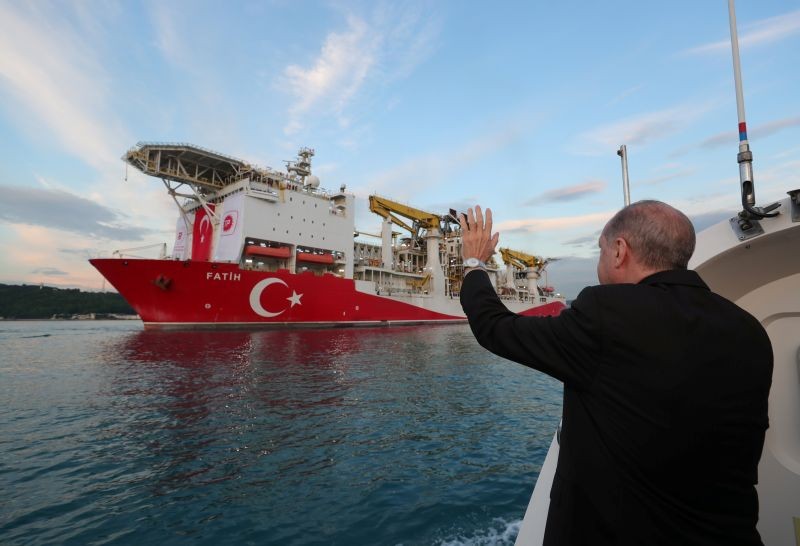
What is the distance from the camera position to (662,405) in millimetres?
925

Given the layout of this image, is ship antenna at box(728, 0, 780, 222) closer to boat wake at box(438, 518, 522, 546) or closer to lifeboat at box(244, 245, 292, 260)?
boat wake at box(438, 518, 522, 546)

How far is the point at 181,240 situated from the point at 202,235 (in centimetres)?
335

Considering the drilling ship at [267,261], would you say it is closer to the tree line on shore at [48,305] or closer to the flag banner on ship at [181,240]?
the flag banner on ship at [181,240]

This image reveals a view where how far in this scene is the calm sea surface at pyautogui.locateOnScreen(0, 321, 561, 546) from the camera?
→ 2828 millimetres

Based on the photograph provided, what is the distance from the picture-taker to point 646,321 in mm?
949

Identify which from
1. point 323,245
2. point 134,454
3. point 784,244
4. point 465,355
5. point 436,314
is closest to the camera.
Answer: point 784,244

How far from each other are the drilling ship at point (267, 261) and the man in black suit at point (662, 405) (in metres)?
17.3

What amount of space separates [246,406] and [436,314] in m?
23.6

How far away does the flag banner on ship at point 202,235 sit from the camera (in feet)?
71.6

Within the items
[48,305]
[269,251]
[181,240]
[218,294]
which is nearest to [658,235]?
[218,294]

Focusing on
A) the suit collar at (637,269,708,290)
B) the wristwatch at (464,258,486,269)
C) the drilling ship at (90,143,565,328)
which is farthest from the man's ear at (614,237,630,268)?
the drilling ship at (90,143,565,328)

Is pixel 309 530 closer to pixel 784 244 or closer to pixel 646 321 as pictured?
pixel 646 321

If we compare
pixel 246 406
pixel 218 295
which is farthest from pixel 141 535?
pixel 218 295

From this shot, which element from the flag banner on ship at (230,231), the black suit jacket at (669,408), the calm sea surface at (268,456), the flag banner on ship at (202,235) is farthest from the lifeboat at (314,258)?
the black suit jacket at (669,408)
